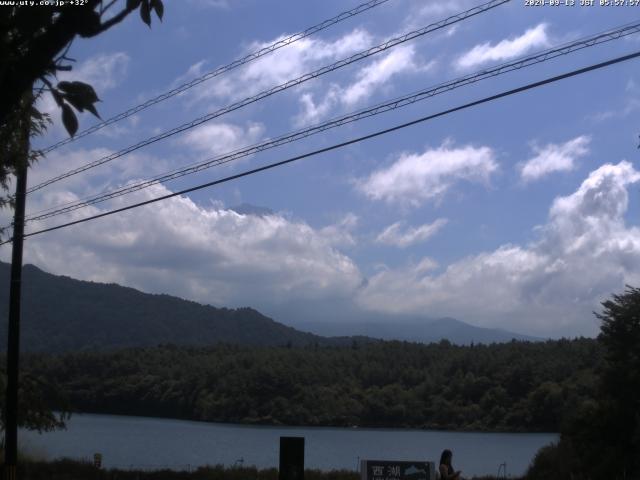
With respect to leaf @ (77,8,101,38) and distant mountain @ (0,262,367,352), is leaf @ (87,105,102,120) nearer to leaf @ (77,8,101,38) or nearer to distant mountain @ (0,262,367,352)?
leaf @ (77,8,101,38)

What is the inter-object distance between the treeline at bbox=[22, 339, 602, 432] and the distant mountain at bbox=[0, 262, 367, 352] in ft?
283

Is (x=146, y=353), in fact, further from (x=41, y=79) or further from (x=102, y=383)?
(x=41, y=79)

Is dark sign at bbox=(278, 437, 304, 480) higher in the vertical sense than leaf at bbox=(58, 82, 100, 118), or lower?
lower

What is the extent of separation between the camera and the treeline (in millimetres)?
63366

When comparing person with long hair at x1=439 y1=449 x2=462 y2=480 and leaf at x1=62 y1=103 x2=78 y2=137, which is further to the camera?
person with long hair at x1=439 y1=449 x2=462 y2=480

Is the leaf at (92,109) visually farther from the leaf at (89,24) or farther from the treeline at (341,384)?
the treeline at (341,384)

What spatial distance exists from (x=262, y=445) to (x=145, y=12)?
1984 inches

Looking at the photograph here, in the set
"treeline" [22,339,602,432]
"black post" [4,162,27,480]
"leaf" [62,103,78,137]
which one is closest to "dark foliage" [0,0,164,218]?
"leaf" [62,103,78,137]

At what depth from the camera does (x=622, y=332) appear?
2538cm

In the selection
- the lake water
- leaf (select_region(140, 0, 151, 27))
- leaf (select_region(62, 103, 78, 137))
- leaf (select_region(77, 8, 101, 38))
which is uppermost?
leaf (select_region(140, 0, 151, 27))

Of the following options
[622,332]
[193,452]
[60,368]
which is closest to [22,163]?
[622,332]

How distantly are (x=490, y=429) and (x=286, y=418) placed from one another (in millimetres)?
17711

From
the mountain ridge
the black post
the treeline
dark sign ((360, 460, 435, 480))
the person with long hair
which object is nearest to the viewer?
the person with long hair

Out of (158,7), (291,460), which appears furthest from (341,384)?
(158,7)
